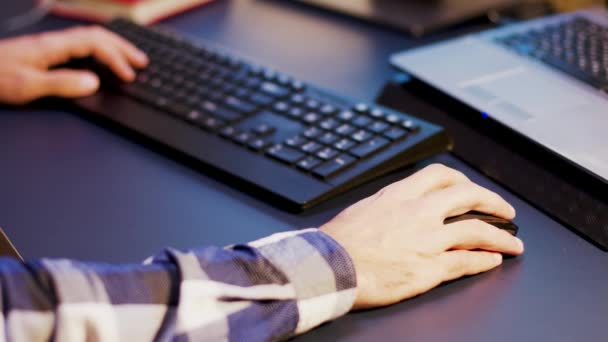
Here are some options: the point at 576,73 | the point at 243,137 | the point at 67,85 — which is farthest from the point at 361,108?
the point at 67,85

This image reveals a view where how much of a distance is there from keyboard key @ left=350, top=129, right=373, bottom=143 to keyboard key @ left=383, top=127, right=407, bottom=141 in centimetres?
2

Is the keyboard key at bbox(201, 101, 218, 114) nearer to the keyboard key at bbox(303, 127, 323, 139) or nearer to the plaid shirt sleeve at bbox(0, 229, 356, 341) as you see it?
the keyboard key at bbox(303, 127, 323, 139)

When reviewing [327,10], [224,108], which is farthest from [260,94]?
[327,10]

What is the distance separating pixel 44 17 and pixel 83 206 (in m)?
0.60

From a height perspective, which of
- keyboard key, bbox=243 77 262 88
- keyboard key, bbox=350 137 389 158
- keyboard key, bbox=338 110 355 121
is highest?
keyboard key, bbox=243 77 262 88

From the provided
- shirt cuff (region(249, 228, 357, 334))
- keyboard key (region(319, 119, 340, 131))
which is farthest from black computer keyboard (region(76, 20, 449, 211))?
shirt cuff (region(249, 228, 357, 334))

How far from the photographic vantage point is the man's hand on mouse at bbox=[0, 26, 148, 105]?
89 cm

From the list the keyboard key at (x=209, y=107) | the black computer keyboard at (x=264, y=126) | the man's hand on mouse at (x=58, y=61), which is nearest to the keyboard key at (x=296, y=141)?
the black computer keyboard at (x=264, y=126)

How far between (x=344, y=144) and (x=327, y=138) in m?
0.02

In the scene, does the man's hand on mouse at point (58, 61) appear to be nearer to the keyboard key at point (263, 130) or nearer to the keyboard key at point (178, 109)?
the keyboard key at point (178, 109)

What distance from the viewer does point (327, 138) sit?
0.72m

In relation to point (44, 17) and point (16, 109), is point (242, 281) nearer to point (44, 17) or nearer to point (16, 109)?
point (16, 109)

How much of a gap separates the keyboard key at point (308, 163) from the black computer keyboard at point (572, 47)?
30 centimetres

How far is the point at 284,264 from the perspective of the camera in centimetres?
55
